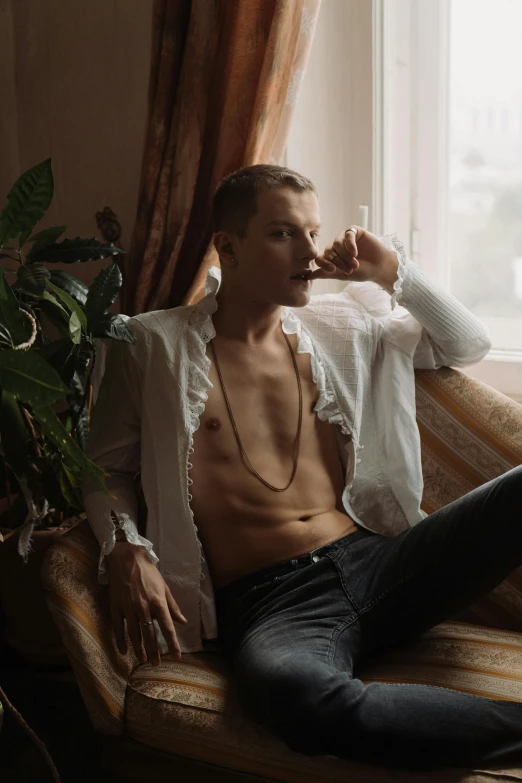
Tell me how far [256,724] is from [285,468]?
541 mm

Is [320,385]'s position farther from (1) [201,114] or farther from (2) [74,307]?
(1) [201,114]

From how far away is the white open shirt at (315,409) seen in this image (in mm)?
1729

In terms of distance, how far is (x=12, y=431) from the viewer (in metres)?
1.52

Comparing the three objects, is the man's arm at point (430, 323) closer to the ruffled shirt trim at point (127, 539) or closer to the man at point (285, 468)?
the man at point (285, 468)

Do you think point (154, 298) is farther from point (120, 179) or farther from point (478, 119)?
point (478, 119)

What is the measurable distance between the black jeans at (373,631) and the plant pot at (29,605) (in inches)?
23.3

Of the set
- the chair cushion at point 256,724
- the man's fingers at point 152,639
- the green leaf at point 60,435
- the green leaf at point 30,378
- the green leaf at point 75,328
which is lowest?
the chair cushion at point 256,724

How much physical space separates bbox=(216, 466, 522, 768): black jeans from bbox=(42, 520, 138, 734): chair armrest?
22 centimetres

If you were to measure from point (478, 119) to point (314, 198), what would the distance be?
0.90 metres

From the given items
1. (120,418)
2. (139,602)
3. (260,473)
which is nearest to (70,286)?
(120,418)

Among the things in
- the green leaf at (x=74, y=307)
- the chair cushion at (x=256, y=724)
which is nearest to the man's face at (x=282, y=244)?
the green leaf at (x=74, y=307)

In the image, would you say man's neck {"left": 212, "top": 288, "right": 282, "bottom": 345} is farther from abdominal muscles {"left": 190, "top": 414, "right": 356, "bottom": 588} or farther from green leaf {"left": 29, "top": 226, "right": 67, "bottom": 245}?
green leaf {"left": 29, "top": 226, "right": 67, "bottom": 245}

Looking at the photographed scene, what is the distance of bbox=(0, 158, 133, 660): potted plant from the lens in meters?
1.33

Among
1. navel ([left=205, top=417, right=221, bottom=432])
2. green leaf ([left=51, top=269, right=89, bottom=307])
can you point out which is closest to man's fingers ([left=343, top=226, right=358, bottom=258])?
navel ([left=205, top=417, right=221, bottom=432])
